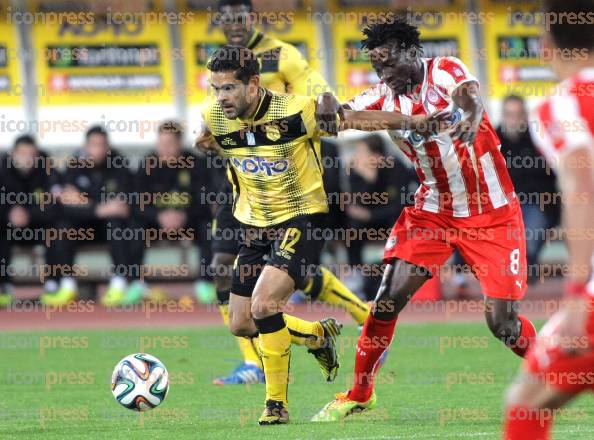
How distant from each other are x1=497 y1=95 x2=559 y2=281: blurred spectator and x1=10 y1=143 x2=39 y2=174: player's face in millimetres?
5365

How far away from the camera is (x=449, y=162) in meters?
7.38

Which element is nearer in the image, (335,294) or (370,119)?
(370,119)

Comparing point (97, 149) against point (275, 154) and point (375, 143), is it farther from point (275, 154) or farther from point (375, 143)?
point (275, 154)

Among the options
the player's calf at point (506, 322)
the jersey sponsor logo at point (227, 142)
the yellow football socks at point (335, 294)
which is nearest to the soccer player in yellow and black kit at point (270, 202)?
the jersey sponsor logo at point (227, 142)

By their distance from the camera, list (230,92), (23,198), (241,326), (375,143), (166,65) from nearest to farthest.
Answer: (230,92), (241,326), (375,143), (23,198), (166,65)

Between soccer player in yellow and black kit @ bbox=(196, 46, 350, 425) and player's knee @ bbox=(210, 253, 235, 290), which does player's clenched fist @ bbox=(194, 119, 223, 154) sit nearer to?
soccer player in yellow and black kit @ bbox=(196, 46, 350, 425)

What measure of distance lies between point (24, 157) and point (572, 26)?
37.6 ft

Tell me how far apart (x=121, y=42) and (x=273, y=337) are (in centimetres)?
1159

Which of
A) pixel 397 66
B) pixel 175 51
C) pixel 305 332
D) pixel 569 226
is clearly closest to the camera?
pixel 569 226

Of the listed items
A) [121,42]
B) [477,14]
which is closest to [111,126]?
[121,42]

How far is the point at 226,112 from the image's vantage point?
7.27 metres

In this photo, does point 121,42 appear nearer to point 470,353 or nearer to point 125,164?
point 125,164

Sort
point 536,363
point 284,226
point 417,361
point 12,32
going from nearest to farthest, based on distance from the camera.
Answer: point 536,363
point 284,226
point 417,361
point 12,32

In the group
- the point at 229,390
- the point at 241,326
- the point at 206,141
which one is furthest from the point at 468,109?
the point at 229,390
